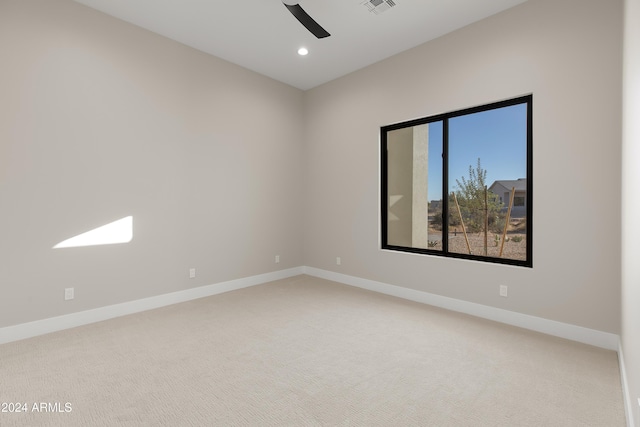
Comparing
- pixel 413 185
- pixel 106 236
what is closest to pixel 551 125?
pixel 413 185

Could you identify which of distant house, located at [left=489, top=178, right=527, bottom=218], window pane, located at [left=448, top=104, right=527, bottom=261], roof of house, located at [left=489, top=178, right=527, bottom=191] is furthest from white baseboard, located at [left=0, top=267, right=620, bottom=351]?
roof of house, located at [left=489, top=178, right=527, bottom=191]

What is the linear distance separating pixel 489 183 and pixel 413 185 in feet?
3.63

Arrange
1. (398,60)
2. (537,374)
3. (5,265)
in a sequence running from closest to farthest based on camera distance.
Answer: (537,374) → (5,265) → (398,60)

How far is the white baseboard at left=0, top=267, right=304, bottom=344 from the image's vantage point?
2718mm

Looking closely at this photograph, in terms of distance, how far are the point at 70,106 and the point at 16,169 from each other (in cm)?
74

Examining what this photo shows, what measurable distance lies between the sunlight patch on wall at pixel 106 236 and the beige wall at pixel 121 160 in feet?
0.17

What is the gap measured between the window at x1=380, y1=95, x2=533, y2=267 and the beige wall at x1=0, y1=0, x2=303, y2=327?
6.30ft

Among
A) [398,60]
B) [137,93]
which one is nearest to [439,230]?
[398,60]

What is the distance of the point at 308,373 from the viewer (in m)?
2.18

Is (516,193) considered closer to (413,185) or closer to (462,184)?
(462,184)

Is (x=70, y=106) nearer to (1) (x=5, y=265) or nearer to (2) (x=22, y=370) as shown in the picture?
(1) (x=5, y=265)

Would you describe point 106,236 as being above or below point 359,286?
above

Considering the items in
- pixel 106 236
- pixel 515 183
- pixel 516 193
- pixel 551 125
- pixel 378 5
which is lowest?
pixel 106 236

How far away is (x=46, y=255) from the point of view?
285 centimetres
